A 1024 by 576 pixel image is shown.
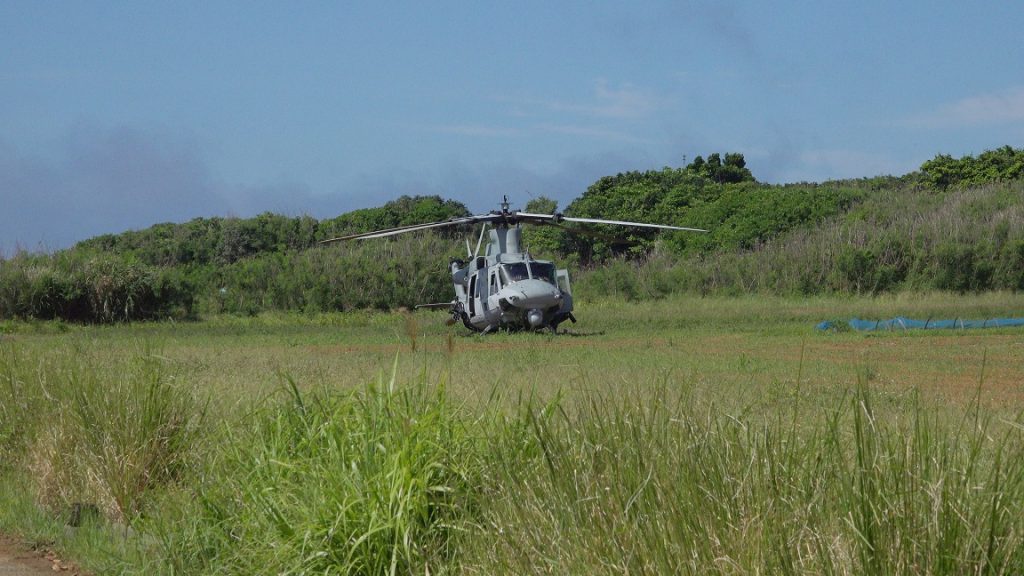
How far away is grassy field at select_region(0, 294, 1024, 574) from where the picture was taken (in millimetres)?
3473

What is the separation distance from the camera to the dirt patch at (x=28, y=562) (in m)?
6.04

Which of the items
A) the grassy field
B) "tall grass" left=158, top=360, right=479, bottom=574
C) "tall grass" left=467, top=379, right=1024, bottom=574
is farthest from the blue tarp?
"tall grass" left=467, top=379, right=1024, bottom=574

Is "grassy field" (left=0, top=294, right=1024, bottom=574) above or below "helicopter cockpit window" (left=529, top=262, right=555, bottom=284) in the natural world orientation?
below

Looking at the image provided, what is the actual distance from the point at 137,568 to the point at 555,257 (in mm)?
38996

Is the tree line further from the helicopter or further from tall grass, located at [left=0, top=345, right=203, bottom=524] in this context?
tall grass, located at [left=0, top=345, right=203, bottom=524]

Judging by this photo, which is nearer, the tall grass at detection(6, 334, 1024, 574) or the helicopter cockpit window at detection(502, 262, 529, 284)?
the tall grass at detection(6, 334, 1024, 574)

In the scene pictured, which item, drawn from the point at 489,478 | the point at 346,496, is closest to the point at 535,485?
the point at 489,478

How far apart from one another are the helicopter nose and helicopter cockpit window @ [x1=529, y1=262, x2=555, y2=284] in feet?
1.13

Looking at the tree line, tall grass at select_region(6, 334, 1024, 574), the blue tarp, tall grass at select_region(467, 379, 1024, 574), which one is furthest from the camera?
the tree line

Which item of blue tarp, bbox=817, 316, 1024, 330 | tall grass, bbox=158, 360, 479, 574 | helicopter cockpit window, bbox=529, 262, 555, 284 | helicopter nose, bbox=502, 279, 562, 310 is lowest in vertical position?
blue tarp, bbox=817, 316, 1024, 330

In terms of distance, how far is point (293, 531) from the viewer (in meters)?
5.05

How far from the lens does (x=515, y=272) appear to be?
23625mm

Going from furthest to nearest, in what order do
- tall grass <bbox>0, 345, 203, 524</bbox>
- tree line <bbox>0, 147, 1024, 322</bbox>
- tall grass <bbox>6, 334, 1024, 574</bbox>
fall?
tree line <bbox>0, 147, 1024, 322</bbox>
tall grass <bbox>0, 345, 203, 524</bbox>
tall grass <bbox>6, 334, 1024, 574</bbox>

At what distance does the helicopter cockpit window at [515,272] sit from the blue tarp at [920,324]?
596cm
